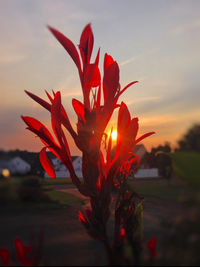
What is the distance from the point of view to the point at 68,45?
156cm

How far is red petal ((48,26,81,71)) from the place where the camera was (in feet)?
4.88

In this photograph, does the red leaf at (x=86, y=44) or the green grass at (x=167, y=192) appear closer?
the green grass at (x=167, y=192)

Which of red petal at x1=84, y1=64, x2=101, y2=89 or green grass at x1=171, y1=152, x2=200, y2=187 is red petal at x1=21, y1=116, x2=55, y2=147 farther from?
green grass at x1=171, y1=152, x2=200, y2=187

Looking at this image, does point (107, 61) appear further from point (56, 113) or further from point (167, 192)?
point (167, 192)

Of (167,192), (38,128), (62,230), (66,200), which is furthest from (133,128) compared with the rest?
(66,200)

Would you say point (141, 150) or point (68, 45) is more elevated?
point (68, 45)

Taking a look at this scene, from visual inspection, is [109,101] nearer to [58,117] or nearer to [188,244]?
Answer: [58,117]

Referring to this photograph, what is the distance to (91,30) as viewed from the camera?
5.40ft

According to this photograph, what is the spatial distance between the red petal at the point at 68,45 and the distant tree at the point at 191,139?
0.73 m

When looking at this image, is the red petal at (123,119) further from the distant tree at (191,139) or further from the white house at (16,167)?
the white house at (16,167)

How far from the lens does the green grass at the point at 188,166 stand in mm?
1009

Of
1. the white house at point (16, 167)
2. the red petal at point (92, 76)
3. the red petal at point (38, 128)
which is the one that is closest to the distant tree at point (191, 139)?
the red petal at point (92, 76)

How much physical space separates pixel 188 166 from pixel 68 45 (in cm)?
94

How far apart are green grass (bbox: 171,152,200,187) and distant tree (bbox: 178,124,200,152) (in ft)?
0.34
